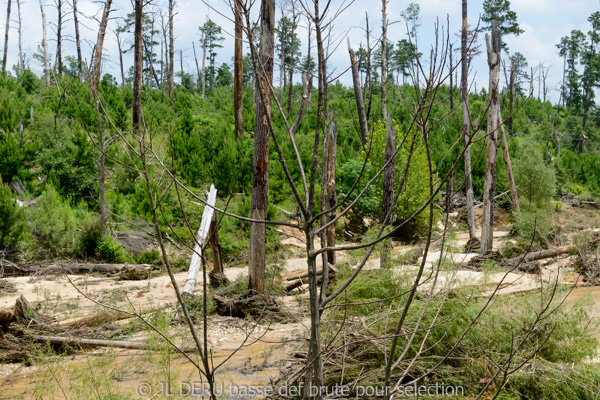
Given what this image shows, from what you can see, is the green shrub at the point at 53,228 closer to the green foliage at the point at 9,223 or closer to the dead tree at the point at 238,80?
the green foliage at the point at 9,223

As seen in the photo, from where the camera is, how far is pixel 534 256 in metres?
9.51

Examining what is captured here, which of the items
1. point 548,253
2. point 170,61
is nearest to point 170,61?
point 170,61

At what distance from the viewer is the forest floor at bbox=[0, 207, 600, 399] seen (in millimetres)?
3586

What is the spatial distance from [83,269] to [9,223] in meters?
1.33

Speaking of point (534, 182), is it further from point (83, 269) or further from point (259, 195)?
point (83, 269)

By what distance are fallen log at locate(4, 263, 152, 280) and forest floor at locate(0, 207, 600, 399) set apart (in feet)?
0.83

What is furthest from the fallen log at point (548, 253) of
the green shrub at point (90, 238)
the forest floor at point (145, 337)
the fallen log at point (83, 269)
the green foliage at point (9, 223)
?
the green foliage at point (9, 223)

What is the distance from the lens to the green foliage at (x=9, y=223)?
813cm

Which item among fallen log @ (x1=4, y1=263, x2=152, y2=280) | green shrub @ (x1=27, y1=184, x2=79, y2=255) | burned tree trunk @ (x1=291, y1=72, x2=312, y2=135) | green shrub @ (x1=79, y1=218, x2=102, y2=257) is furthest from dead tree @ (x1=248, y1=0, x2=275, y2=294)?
green shrub @ (x1=27, y1=184, x2=79, y2=255)

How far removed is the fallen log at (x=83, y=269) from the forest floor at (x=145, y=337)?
0.25m

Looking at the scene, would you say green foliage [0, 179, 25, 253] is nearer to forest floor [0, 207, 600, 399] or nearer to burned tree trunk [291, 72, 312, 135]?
forest floor [0, 207, 600, 399]

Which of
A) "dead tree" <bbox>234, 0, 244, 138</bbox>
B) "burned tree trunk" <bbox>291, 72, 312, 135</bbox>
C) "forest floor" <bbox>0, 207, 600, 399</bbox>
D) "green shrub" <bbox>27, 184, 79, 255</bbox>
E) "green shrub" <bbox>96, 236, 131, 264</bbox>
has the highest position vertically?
"dead tree" <bbox>234, 0, 244, 138</bbox>

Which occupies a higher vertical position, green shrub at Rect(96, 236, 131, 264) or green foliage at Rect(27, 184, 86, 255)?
green foliage at Rect(27, 184, 86, 255)

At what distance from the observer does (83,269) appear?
27.8ft
